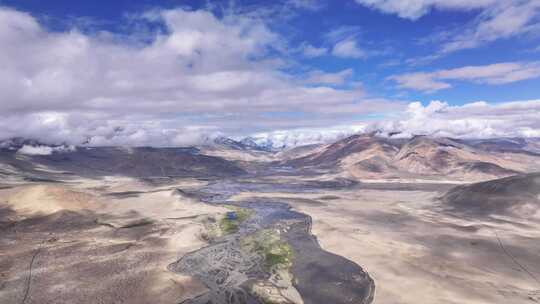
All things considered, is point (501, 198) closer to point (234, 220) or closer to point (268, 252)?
point (234, 220)

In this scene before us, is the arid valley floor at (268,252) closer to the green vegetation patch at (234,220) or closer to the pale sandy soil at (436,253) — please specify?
the pale sandy soil at (436,253)

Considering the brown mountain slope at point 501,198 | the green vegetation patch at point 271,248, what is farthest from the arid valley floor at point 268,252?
the brown mountain slope at point 501,198

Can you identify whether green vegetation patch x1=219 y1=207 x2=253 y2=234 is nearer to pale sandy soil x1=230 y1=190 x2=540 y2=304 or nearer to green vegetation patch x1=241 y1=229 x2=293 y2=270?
green vegetation patch x1=241 y1=229 x2=293 y2=270

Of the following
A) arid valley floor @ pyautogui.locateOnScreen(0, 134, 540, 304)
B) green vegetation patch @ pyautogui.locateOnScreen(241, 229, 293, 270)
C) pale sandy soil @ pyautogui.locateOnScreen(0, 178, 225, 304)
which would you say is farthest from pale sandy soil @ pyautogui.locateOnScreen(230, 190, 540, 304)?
pale sandy soil @ pyautogui.locateOnScreen(0, 178, 225, 304)

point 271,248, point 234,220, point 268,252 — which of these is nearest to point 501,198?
point 234,220

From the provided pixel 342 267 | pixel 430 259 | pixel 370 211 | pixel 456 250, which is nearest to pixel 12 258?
pixel 342 267
